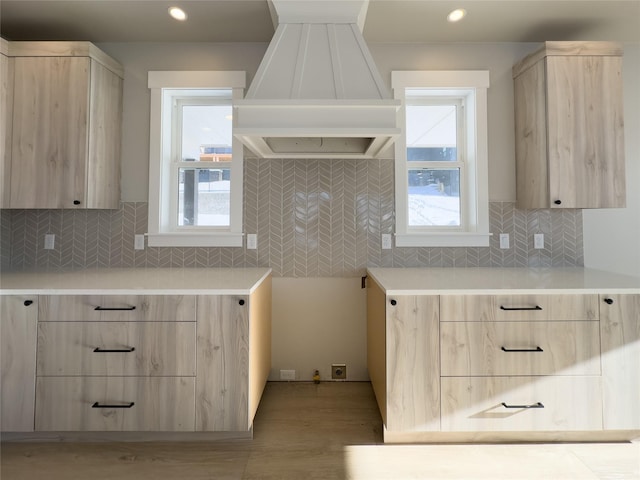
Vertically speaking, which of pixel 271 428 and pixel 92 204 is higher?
pixel 92 204

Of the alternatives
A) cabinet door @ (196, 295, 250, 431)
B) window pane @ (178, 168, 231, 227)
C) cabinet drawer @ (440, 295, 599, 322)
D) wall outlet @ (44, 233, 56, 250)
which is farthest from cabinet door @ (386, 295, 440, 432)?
wall outlet @ (44, 233, 56, 250)

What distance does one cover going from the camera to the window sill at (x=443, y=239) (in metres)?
2.64

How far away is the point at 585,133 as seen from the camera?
234cm

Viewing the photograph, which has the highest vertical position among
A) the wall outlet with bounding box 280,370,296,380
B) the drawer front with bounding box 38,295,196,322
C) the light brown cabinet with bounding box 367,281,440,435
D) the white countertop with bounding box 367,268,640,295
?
the white countertop with bounding box 367,268,640,295

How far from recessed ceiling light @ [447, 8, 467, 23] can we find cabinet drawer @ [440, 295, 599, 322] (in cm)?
181

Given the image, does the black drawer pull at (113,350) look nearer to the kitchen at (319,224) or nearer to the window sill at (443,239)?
the kitchen at (319,224)

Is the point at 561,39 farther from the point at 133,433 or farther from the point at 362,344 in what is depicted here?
the point at 133,433

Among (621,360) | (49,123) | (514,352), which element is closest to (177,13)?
(49,123)

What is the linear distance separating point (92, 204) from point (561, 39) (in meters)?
3.49

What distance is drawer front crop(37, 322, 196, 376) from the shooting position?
1851mm

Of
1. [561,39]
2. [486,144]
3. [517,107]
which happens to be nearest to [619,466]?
[486,144]

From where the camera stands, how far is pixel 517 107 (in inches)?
104

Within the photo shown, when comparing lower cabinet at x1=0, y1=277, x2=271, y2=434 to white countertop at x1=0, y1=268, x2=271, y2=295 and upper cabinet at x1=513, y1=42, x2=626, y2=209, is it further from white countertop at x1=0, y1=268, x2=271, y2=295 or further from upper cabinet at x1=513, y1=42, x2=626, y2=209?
upper cabinet at x1=513, y1=42, x2=626, y2=209

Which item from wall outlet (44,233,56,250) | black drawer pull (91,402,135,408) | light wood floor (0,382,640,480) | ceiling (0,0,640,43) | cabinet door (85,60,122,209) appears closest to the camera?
light wood floor (0,382,640,480)
